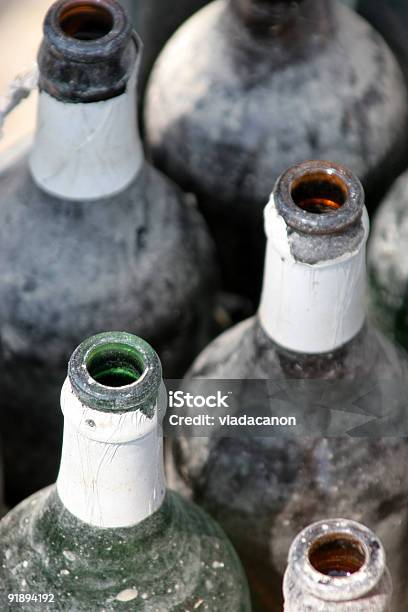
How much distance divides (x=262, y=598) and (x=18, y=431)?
1.02 ft

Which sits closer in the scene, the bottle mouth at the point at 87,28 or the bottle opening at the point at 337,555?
the bottle opening at the point at 337,555

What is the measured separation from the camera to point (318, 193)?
95 cm

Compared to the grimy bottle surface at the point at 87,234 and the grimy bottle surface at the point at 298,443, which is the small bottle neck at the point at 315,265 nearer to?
the grimy bottle surface at the point at 298,443

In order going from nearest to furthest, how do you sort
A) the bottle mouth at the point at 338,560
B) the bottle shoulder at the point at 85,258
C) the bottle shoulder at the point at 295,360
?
the bottle mouth at the point at 338,560
the bottle shoulder at the point at 295,360
the bottle shoulder at the point at 85,258

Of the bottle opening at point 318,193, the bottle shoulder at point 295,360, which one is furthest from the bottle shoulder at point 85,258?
the bottle opening at point 318,193

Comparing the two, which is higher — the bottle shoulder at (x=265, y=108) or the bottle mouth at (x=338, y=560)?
the bottle mouth at (x=338, y=560)

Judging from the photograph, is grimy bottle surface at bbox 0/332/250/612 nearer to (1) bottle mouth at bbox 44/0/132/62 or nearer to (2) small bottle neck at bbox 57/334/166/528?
(2) small bottle neck at bbox 57/334/166/528

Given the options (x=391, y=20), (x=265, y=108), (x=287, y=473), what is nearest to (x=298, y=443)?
(x=287, y=473)

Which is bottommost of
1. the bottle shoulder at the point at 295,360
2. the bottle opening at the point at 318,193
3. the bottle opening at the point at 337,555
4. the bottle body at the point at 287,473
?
the bottle body at the point at 287,473

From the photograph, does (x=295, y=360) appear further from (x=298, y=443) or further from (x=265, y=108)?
(x=265, y=108)

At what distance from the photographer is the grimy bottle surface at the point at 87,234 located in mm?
1062

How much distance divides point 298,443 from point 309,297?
15cm

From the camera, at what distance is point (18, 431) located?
128 cm

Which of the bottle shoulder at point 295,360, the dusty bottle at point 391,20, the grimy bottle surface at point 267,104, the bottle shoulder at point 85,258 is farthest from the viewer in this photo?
the dusty bottle at point 391,20
